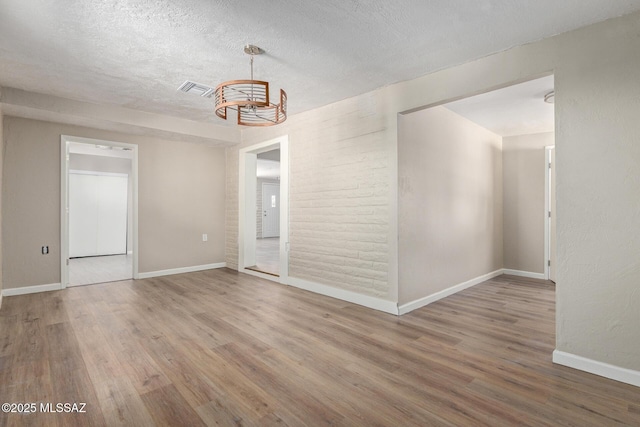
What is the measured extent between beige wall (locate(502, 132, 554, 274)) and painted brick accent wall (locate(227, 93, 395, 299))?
3.39m

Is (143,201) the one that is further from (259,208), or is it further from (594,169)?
(259,208)

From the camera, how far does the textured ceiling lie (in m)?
2.10

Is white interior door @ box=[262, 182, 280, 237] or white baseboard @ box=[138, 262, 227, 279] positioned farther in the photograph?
white interior door @ box=[262, 182, 280, 237]

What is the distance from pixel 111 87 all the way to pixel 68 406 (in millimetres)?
3292

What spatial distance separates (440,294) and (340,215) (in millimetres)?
1617

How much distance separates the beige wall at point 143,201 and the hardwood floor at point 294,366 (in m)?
0.82

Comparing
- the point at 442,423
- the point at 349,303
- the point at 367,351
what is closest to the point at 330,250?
the point at 349,303

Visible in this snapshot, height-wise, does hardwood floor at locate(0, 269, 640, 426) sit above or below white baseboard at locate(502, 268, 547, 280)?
below

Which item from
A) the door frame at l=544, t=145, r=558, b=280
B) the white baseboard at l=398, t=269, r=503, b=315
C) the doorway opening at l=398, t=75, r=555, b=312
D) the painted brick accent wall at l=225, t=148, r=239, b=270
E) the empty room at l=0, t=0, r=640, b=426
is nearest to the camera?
the empty room at l=0, t=0, r=640, b=426

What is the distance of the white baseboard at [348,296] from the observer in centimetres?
341

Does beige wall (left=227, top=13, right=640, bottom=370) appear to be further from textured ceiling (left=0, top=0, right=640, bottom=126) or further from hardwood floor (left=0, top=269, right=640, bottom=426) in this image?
hardwood floor (left=0, top=269, right=640, bottom=426)

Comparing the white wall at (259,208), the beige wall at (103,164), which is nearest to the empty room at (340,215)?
the beige wall at (103,164)

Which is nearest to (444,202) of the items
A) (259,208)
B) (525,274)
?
(525,274)

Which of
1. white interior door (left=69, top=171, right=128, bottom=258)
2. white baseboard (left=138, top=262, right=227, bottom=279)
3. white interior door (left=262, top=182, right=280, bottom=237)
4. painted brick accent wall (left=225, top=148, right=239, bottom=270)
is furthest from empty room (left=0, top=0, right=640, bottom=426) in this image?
white interior door (left=262, top=182, right=280, bottom=237)
